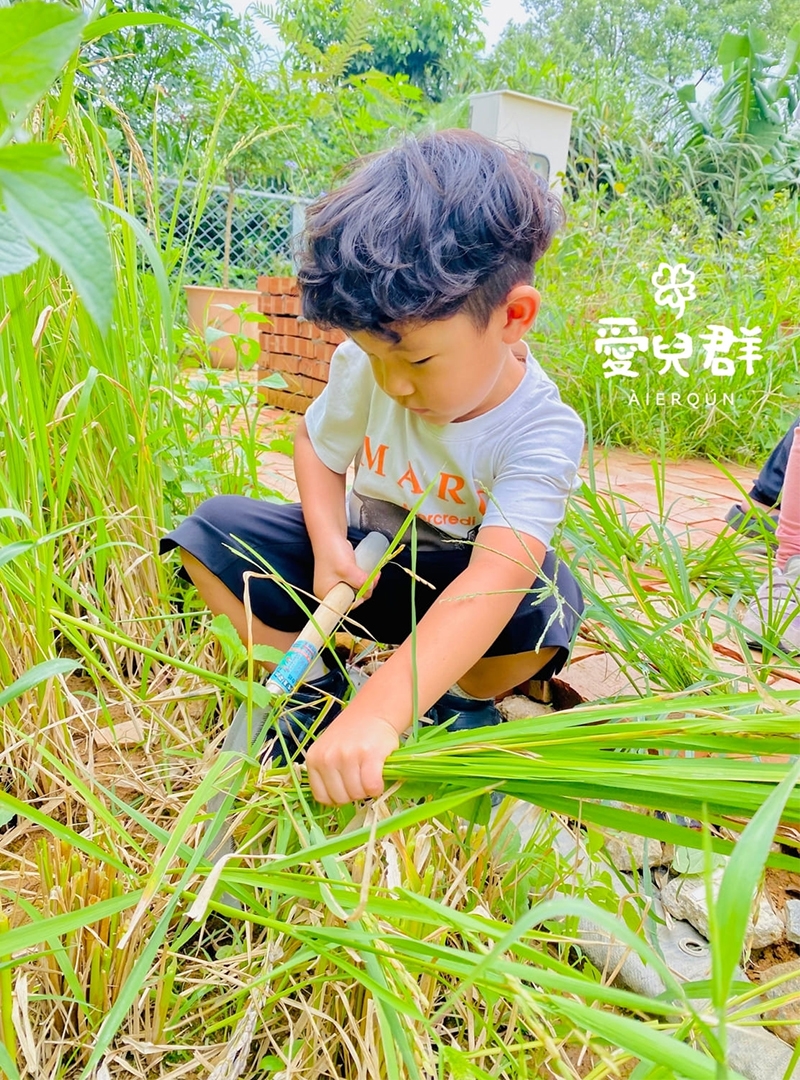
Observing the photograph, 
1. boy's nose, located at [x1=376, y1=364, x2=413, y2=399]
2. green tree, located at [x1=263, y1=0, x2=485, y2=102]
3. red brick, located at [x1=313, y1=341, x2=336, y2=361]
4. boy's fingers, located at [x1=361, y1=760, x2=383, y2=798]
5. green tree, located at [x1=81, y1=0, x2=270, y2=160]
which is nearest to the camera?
boy's fingers, located at [x1=361, y1=760, x2=383, y2=798]

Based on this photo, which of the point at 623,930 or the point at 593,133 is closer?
the point at 623,930

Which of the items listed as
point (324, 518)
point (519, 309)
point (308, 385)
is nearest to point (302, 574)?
point (324, 518)

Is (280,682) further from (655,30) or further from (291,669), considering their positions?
(655,30)

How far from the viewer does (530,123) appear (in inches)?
177

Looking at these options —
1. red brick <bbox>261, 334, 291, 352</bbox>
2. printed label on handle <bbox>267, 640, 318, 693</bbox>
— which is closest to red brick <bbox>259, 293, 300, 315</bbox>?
red brick <bbox>261, 334, 291, 352</bbox>

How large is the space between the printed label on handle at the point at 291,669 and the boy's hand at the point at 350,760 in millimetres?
113

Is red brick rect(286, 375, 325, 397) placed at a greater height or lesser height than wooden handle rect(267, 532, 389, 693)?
lesser

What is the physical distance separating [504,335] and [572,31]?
31.5 m

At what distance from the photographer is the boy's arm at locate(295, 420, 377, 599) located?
1173 mm

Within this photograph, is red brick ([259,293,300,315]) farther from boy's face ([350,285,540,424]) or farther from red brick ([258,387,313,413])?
boy's face ([350,285,540,424])

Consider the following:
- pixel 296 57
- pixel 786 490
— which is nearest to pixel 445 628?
pixel 786 490

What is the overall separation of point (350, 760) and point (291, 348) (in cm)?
318

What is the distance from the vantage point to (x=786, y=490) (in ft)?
5.93

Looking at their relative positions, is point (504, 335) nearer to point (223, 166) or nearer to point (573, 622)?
point (573, 622)
